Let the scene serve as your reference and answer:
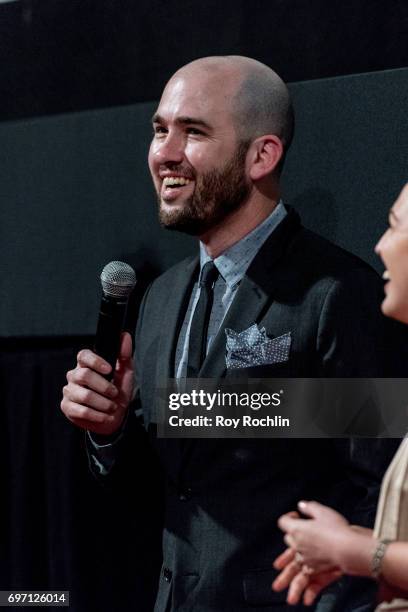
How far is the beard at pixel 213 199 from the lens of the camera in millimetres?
1500

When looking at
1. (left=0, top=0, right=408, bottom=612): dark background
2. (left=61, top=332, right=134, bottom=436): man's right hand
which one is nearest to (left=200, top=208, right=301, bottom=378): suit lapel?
(left=61, top=332, right=134, bottom=436): man's right hand

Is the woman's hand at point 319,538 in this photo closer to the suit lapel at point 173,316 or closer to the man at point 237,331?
the man at point 237,331

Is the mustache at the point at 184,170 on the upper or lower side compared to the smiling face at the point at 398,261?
upper

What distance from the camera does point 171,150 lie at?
1.50 metres

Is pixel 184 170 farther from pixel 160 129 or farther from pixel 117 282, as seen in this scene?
pixel 117 282

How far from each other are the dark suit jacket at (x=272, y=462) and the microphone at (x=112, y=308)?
13cm

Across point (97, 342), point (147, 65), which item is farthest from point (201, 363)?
point (147, 65)

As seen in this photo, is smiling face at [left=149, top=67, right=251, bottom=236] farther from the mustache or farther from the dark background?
the dark background

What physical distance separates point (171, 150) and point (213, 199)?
95 millimetres

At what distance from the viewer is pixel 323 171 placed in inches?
66.4

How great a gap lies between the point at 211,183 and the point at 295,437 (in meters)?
0.39

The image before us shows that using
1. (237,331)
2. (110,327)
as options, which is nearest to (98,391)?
(110,327)

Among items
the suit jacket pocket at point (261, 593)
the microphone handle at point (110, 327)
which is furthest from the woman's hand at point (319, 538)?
the microphone handle at point (110, 327)

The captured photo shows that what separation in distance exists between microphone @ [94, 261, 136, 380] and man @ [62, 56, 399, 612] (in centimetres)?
2
